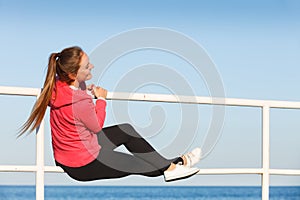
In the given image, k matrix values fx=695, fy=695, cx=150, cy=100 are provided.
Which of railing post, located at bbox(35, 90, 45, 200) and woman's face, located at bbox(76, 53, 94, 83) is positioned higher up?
woman's face, located at bbox(76, 53, 94, 83)

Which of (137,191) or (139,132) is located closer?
(139,132)

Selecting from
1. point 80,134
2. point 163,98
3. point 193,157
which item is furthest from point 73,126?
point 193,157

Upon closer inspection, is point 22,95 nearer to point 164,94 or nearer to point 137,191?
point 164,94

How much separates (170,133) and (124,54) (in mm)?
450

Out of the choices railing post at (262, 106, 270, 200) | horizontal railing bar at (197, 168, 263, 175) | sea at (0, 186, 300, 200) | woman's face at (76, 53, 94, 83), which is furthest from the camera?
sea at (0, 186, 300, 200)

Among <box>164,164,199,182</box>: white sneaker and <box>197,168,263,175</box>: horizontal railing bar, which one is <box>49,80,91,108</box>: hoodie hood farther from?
<box>197,168,263,175</box>: horizontal railing bar

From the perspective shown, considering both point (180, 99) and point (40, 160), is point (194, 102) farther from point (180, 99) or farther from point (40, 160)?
point (40, 160)

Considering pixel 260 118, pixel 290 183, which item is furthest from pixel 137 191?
pixel 260 118

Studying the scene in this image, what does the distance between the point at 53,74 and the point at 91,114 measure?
0.27 metres

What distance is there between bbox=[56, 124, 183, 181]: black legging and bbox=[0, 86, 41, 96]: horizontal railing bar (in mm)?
353

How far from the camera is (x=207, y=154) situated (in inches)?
135

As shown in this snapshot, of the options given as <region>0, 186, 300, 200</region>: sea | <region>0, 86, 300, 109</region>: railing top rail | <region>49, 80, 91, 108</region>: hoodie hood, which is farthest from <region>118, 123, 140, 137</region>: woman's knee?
<region>0, 186, 300, 200</region>: sea

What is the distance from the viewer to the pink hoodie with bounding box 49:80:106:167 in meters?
3.19

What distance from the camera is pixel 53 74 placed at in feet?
10.6
